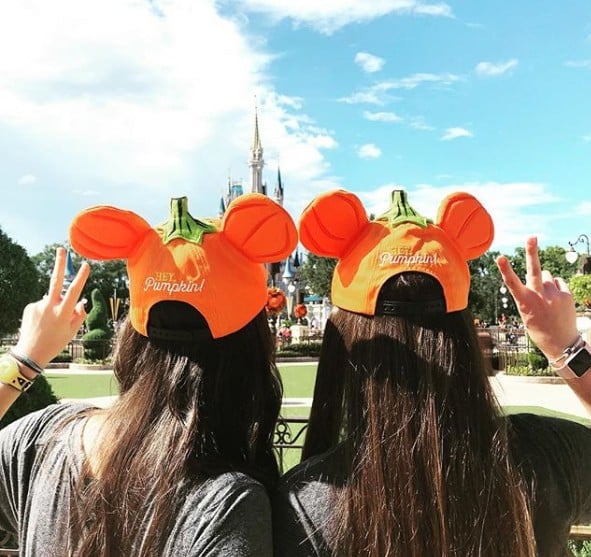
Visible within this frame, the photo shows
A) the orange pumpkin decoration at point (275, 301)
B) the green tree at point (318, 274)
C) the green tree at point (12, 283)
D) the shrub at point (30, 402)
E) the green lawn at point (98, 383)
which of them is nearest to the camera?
the shrub at point (30, 402)

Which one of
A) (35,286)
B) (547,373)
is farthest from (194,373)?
(35,286)

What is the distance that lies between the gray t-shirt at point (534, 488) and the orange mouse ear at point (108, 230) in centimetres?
73

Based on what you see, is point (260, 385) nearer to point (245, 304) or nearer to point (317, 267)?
point (245, 304)

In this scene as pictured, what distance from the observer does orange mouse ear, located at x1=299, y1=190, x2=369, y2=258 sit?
1599mm

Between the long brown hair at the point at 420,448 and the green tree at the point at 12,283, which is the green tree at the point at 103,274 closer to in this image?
the green tree at the point at 12,283

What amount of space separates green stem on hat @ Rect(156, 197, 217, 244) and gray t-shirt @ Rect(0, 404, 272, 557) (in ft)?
1.72

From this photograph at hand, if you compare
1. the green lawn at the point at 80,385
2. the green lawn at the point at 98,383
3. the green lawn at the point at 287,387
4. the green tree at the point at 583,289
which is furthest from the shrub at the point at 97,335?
the green tree at the point at 583,289

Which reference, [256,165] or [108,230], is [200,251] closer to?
[108,230]

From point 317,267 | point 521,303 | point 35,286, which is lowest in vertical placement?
point 521,303

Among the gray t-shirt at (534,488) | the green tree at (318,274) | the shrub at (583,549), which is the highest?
the green tree at (318,274)

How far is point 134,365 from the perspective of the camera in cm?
154

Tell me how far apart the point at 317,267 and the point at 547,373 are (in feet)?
142

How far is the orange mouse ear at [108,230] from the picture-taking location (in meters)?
1.61

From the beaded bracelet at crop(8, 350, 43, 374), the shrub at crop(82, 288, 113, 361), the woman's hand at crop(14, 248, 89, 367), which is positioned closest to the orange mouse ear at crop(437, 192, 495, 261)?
the woman's hand at crop(14, 248, 89, 367)
